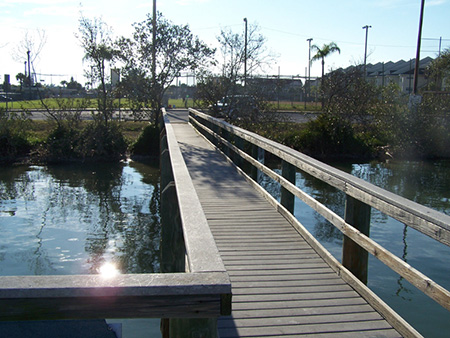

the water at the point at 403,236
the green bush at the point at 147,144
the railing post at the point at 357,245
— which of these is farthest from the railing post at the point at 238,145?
the green bush at the point at 147,144

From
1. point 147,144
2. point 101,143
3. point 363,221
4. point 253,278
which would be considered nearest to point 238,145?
point 253,278

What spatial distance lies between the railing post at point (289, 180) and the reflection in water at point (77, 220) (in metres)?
3.48

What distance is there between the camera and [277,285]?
3.99 m

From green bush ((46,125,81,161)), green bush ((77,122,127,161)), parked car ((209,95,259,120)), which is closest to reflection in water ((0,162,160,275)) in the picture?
green bush ((46,125,81,161))

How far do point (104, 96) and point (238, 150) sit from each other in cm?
1351

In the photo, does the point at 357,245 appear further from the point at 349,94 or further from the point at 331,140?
the point at 349,94

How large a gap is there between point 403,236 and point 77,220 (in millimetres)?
7580

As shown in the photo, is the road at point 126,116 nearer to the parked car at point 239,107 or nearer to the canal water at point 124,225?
the parked car at point 239,107

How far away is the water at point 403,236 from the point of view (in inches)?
267

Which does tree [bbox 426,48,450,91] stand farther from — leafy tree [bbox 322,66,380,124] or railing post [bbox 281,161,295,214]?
railing post [bbox 281,161,295,214]

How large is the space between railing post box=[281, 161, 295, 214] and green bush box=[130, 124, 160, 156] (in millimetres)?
15285

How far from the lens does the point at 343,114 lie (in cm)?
2300

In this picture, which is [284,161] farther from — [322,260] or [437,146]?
[437,146]

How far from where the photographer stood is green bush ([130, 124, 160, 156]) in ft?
69.6
